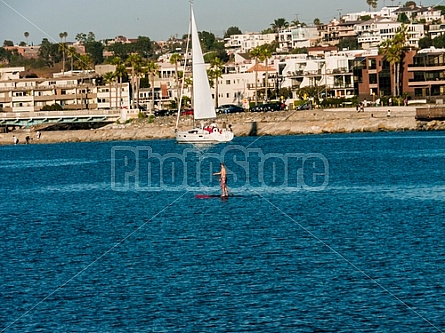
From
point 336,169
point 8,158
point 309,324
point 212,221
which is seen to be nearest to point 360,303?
point 309,324

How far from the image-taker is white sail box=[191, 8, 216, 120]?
11656 centimetres

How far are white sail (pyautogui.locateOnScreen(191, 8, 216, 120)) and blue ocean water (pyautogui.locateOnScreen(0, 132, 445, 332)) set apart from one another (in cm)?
3652

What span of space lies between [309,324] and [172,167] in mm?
66059

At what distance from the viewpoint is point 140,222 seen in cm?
4975

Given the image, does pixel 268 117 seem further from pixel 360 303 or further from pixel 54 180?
pixel 360 303

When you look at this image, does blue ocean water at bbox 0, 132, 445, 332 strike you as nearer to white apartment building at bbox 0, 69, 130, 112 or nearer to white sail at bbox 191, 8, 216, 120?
white sail at bbox 191, 8, 216, 120

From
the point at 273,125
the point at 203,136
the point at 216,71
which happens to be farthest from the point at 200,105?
the point at 216,71

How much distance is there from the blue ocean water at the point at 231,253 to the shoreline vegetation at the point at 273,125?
172 feet

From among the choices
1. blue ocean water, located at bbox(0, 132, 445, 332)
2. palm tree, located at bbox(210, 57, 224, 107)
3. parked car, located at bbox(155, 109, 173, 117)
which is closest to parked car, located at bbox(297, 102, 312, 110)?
parked car, located at bbox(155, 109, 173, 117)

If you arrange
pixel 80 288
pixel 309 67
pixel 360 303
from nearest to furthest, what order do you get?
pixel 360 303 → pixel 80 288 → pixel 309 67

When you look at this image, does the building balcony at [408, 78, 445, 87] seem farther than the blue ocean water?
Yes

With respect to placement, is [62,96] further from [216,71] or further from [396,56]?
[396,56]

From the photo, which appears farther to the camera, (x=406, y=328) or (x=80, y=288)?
(x=80, y=288)

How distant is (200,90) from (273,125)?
25789 millimetres
